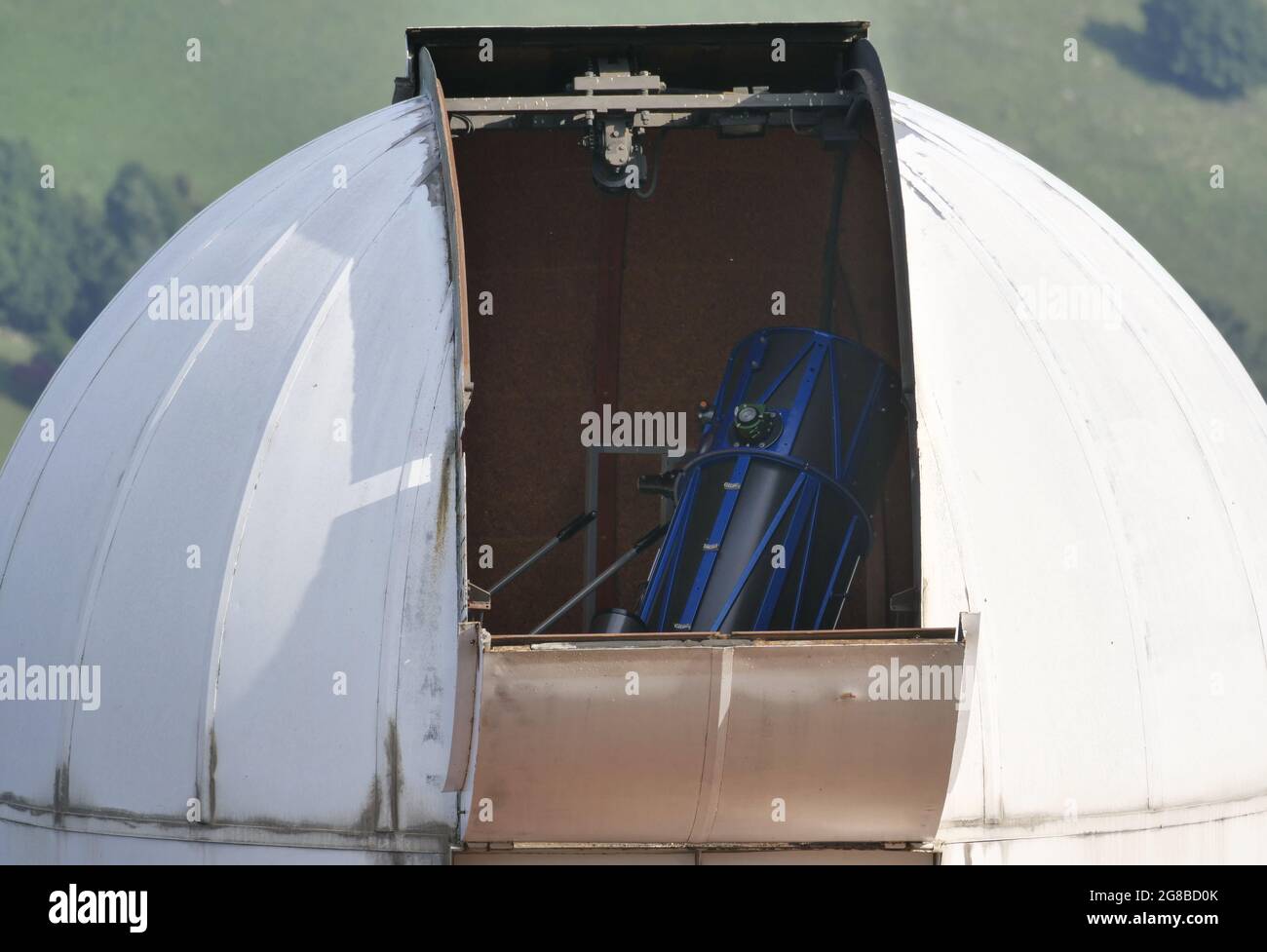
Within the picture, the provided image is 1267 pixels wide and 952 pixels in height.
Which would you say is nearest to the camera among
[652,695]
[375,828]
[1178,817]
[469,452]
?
[652,695]

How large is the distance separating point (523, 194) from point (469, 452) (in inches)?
63.9

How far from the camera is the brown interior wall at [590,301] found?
374 inches

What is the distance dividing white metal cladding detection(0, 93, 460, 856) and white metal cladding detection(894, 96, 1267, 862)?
2169 mm

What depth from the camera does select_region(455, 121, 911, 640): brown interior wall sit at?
374 inches

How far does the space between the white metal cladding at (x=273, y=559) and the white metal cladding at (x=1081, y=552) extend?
2.17 metres

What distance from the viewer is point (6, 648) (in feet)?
24.8

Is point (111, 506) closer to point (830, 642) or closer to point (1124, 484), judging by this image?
point (830, 642)

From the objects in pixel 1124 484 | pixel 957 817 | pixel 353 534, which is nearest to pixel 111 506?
pixel 353 534
